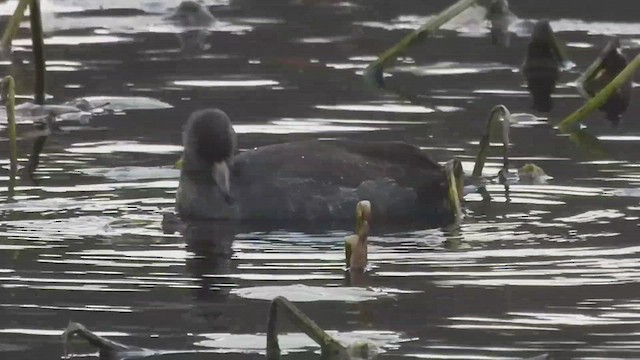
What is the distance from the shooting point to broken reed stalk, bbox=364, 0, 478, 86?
534 inches

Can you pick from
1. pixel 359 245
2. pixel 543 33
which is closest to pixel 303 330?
pixel 359 245

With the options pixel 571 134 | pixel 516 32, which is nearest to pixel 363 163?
pixel 571 134

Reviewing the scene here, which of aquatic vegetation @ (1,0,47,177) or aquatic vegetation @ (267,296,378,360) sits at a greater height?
aquatic vegetation @ (1,0,47,177)

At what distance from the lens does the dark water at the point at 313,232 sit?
856 centimetres

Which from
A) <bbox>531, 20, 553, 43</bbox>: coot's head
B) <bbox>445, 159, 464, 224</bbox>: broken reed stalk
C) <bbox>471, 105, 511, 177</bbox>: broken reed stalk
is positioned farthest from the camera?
<bbox>531, 20, 553, 43</bbox>: coot's head

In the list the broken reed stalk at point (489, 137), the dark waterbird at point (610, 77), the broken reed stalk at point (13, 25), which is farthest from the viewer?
the dark waterbird at point (610, 77)

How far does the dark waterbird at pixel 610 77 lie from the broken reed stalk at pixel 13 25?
4642mm

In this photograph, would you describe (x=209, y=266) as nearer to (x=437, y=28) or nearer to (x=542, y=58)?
(x=437, y=28)

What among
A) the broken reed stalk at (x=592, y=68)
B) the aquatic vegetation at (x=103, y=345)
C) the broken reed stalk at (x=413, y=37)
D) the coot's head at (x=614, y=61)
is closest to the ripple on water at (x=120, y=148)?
the broken reed stalk at (x=413, y=37)

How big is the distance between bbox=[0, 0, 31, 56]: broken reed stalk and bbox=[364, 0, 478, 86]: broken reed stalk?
281 centimetres

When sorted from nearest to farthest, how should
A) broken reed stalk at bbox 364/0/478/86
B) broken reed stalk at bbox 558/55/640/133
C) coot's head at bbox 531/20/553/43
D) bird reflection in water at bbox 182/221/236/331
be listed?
bird reflection in water at bbox 182/221/236/331, broken reed stalk at bbox 558/55/640/133, broken reed stalk at bbox 364/0/478/86, coot's head at bbox 531/20/553/43

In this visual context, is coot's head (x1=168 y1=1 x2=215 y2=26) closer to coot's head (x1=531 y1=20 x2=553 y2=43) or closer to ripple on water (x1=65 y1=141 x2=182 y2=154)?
coot's head (x1=531 y1=20 x2=553 y2=43)

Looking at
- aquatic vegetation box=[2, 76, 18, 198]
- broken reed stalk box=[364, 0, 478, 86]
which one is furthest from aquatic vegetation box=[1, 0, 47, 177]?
broken reed stalk box=[364, 0, 478, 86]

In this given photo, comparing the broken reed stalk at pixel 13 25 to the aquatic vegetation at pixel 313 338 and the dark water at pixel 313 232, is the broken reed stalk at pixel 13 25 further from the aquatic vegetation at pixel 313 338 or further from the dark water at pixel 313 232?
the aquatic vegetation at pixel 313 338
